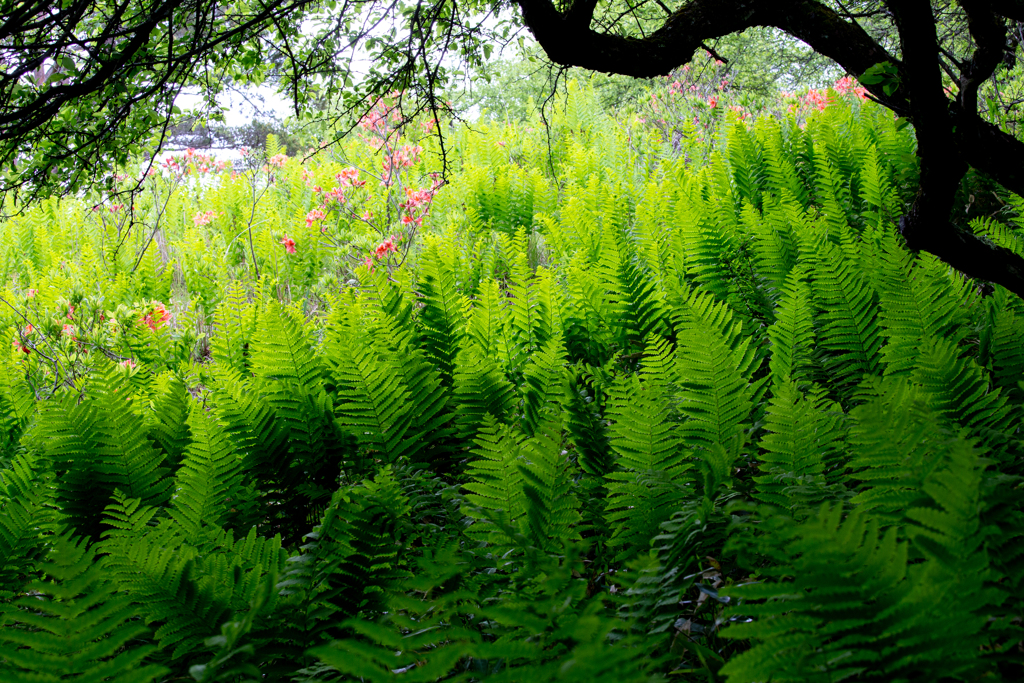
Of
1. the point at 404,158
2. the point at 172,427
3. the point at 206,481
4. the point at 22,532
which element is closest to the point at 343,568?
the point at 206,481

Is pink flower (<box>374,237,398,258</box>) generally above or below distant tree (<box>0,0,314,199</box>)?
below

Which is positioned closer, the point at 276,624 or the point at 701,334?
the point at 276,624

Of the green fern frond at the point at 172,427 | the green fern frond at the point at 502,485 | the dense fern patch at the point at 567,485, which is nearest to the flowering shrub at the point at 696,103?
the dense fern patch at the point at 567,485

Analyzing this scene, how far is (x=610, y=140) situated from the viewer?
25.9 feet

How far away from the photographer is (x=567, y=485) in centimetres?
175

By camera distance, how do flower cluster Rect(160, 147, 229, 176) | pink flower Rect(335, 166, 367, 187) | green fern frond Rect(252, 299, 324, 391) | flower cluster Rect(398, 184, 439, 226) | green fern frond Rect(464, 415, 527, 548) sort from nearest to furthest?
green fern frond Rect(464, 415, 527, 548) < green fern frond Rect(252, 299, 324, 391) < flower cluster Rect(398, 184, 439, 226) < pink flower Rect(335, 166, 367, 187) < flower cluster Rect(160, 147, 229, 176)

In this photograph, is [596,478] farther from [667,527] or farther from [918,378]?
[918,378]

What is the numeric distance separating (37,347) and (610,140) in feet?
19.9

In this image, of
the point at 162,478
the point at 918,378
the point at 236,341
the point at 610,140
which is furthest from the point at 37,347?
the point at 610,140

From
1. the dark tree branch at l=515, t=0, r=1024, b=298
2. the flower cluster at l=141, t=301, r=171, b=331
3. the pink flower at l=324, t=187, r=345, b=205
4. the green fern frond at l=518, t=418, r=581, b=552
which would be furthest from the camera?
the pink flower at l=324, t=187, r=345, b=205

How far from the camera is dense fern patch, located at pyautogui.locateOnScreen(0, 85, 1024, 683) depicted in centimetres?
105

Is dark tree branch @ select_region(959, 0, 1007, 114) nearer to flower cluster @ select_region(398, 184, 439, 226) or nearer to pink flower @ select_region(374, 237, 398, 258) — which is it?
pink flower @ select_region(374, 237, 398, 258)

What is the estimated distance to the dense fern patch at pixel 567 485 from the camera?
1.05 m

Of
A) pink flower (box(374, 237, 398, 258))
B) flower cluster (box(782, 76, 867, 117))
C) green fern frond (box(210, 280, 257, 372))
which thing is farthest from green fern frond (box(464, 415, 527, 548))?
flower cluster (box(782, 76, 867, 117))
